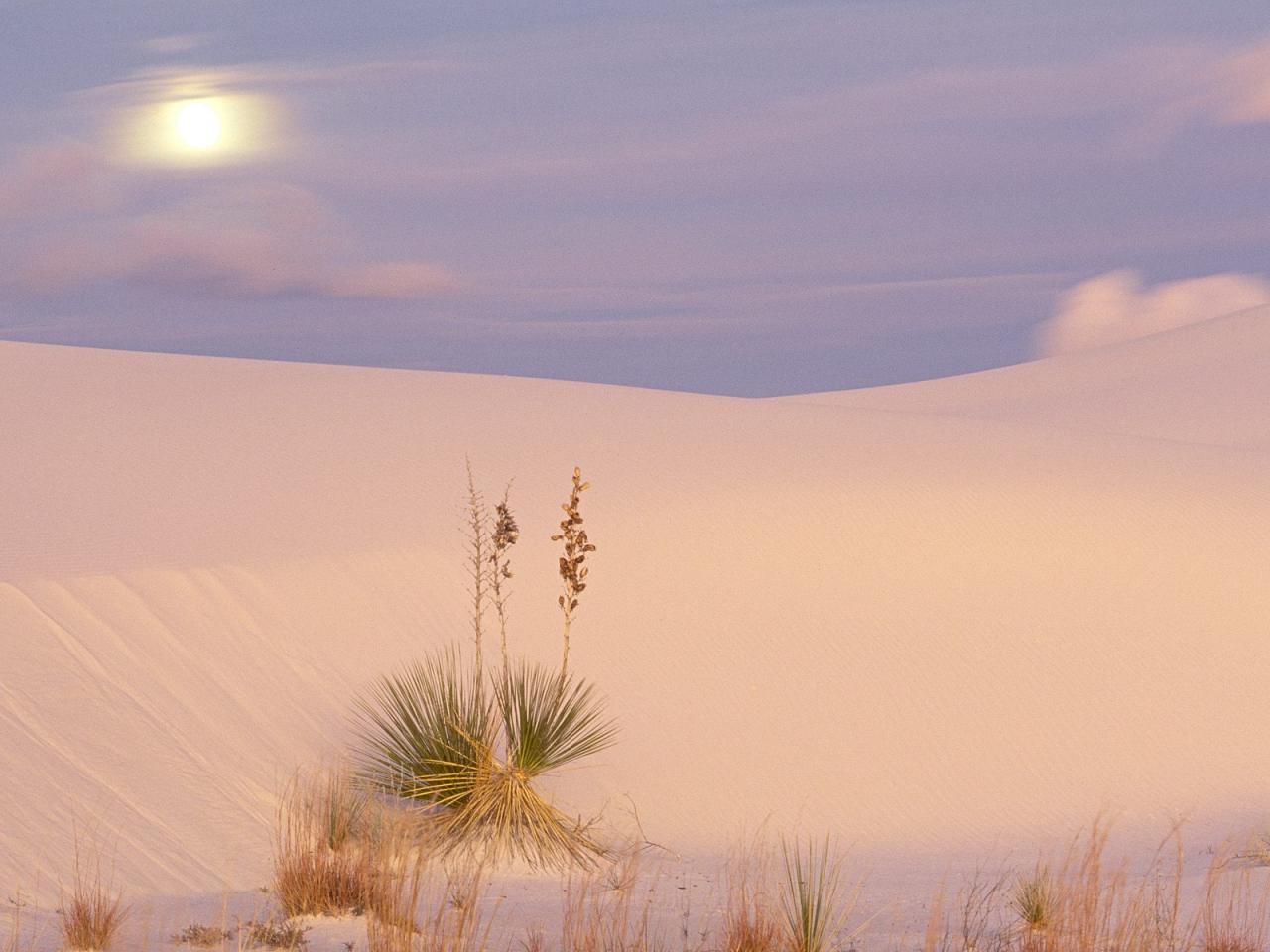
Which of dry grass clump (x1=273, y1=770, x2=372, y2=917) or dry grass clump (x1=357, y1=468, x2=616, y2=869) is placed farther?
dry grass clump (x1=357, y1=468, x2=616, y2=869)

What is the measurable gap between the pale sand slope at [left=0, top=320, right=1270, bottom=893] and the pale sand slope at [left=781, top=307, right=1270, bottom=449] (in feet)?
56.1

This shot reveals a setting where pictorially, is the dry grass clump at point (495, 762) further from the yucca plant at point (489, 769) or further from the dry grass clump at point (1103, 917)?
the dry grass clump at point (1103, 917)

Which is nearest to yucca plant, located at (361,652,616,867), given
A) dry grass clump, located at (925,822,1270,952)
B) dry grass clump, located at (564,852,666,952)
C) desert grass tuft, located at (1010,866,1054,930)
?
dry grass clump, located at (564,852,666,952)

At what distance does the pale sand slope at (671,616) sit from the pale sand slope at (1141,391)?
673 inches

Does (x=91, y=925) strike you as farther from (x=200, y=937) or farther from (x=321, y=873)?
(x=321, y=873)

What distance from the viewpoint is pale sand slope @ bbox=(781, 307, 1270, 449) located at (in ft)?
111

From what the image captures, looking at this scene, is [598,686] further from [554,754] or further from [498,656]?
[554,754]

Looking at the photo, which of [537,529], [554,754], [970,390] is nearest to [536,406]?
[537,529]

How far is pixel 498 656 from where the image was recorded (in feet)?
34.5

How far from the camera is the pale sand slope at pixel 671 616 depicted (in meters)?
8.61

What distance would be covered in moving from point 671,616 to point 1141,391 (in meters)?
30.9

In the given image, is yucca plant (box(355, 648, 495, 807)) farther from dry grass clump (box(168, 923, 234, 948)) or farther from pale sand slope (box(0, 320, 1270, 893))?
dry grass clump (box(168, 923, 234, 948))

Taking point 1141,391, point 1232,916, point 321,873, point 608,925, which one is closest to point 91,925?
point 321,873

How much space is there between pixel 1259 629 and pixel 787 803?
205 inches
